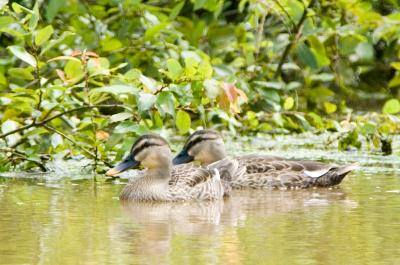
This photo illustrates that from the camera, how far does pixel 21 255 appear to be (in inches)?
307

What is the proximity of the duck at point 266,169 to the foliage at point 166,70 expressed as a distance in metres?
0.24

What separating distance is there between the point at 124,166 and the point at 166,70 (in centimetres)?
212

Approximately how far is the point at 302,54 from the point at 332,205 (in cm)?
387

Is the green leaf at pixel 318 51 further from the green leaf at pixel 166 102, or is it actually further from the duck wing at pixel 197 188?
the green leaf at pixel 166 102

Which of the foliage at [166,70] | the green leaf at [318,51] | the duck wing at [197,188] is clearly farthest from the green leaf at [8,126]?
the green leaf at [318,51]

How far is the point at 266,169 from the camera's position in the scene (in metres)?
12.2

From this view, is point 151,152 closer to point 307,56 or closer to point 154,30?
point 154,30

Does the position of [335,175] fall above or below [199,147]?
below

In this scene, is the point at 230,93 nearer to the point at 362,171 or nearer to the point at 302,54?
the point at 362,171

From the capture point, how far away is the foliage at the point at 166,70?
11109 mm

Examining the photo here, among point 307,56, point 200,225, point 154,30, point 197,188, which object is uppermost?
point 154,30

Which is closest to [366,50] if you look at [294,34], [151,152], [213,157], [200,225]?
[294,34]

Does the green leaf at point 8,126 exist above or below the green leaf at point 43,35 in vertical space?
below

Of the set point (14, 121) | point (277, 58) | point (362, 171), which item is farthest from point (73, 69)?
point (277, 58)
